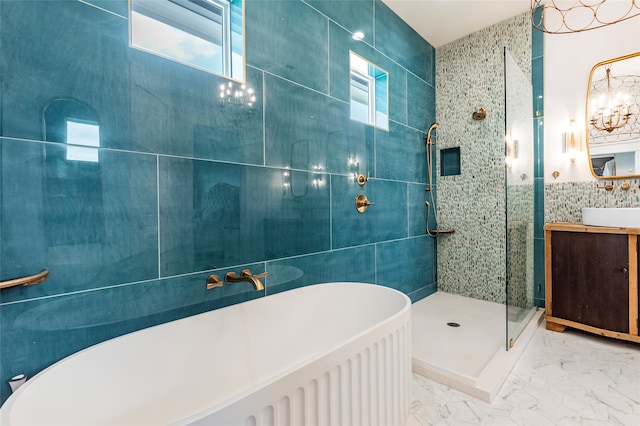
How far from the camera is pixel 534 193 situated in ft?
8.73

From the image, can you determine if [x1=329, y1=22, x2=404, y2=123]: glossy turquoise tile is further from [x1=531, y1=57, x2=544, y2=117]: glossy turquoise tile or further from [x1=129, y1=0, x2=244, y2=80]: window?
[x1=531, y1=57, x2=544, y2=117]: glossy turquoise tile

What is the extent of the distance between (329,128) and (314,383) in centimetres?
161

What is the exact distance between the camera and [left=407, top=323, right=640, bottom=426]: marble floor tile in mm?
1419

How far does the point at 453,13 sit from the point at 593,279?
252cm

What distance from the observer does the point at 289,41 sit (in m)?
1.78

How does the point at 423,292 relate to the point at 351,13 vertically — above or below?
below

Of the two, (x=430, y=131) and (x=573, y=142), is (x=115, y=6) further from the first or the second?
(x=573, y=142)

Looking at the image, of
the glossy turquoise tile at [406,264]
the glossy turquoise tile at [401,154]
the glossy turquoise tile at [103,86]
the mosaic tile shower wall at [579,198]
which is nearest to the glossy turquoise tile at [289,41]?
the glossy turquoise tile at [103,86]

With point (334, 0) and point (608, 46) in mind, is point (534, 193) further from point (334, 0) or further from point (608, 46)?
point (334, 0)

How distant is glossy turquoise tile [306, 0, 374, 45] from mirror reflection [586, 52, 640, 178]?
1.93m

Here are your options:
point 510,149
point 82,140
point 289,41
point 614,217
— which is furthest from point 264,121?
point 614,217

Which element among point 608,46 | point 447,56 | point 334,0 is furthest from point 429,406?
point 447,56

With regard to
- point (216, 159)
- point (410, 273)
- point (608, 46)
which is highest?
point (608, 46)

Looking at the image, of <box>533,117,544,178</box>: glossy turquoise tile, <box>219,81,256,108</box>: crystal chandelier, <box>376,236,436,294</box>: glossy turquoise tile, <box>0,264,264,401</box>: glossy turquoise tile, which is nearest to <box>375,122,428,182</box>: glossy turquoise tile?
<box>376,236,436,294</box>: glossy turquoise tile
